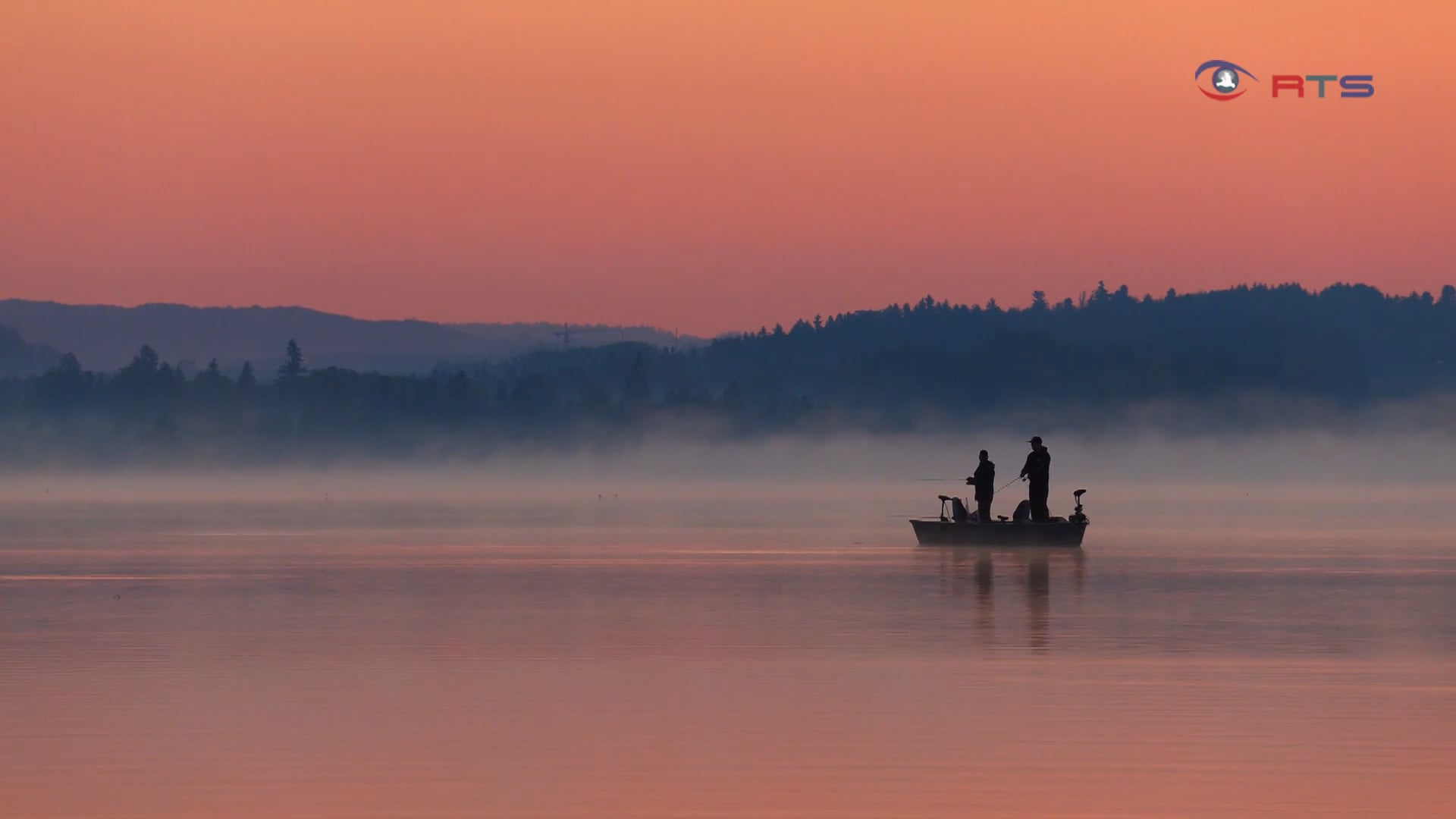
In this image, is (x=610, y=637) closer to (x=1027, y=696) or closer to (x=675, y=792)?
(x=1027, y=696)

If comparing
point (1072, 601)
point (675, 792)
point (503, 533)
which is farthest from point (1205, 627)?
point (503, 533)

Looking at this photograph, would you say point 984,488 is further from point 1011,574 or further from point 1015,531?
point 1011,574

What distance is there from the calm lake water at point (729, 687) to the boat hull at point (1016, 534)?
2.54 m

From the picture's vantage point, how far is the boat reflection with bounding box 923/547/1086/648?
28.1 meters

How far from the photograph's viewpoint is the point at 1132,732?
17.8 metres

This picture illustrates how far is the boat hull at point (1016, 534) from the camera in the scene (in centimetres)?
4809

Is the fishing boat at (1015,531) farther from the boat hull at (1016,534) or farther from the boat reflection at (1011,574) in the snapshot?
the boat reflection at (1011,574)

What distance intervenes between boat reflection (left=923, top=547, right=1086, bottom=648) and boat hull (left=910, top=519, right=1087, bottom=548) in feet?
0.57

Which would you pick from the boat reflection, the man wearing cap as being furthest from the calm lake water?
the man wearing cap

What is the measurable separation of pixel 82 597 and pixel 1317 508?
229 ft

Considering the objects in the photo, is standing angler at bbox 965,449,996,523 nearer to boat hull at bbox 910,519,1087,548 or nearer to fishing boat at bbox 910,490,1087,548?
fishing boat at bbox 910,490,1087,548

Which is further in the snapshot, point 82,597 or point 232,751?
point 82,597

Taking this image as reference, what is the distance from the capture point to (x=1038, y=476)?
155 ft

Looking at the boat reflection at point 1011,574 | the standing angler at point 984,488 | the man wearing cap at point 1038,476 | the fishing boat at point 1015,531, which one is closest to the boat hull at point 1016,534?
the fishing boat at point 1015,531
